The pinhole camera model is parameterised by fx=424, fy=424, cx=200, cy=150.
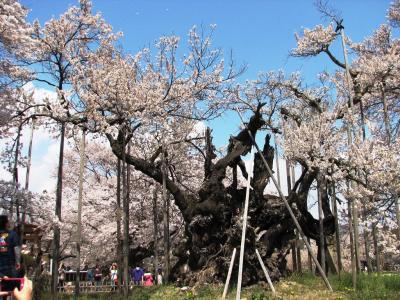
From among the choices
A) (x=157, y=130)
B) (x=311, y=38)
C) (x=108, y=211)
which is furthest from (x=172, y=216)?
(x=311, y=38)

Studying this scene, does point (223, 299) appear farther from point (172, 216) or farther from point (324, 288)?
point (172, 216)

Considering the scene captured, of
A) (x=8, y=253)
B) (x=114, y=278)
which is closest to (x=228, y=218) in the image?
(x=8, y=253)

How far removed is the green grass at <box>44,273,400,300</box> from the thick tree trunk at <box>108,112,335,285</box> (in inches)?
25.6

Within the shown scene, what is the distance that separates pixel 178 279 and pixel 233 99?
8.21 m

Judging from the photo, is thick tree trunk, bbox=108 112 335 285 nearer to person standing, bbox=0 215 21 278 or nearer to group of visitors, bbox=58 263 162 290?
group of visitors, bbox=58 263 162 290

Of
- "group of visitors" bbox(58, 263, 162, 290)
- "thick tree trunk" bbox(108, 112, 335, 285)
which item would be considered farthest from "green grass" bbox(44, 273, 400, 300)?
"group of visitors" bbox(58, 263, 162, 290)

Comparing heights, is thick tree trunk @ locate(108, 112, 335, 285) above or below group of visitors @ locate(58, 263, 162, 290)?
above

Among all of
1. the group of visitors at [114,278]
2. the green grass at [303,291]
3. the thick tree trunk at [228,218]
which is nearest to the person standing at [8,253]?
the green grass at [303,291]

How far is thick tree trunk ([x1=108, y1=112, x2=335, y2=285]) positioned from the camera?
14.2 metres

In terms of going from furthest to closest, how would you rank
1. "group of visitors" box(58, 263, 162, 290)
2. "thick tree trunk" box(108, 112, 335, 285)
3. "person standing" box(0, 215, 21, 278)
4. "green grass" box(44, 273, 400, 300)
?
"group of visitors" box(58, 263, 162, 290), "thick tree trunk" box(108, 112, 335, 285), "green grass" box(44, 273, 400, 300), "person standing" box(0, 215, 21, 278)

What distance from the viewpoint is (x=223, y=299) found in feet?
37.3

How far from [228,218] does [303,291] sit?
3911 millimetres

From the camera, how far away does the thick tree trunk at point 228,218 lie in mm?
14188

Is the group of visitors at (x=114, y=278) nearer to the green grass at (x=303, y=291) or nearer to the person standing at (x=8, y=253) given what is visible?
the green grass at (x=303, y=291)
